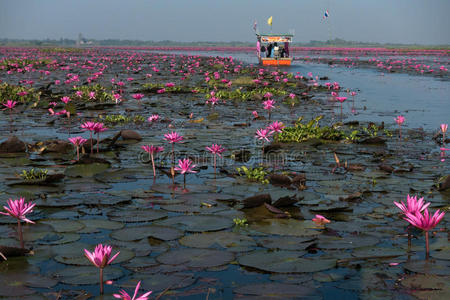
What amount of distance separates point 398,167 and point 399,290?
313cm

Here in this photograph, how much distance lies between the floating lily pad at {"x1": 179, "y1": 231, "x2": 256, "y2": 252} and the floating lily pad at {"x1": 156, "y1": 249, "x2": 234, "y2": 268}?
0.11m

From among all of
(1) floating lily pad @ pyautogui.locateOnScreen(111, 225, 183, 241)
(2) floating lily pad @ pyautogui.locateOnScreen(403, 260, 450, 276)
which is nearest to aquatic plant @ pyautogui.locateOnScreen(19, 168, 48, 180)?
(1) floating lily pad @ pyautogui.locateOnScreen(111, 225, 183, 241)

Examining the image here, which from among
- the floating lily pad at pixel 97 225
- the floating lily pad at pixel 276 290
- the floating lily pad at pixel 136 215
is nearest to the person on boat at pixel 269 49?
the floating lily pad at pixel 136 215

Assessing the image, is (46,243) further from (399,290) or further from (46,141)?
(46,141)

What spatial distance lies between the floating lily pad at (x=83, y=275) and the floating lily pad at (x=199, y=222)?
2.74 ft

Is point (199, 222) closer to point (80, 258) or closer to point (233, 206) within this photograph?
point (233, 206)

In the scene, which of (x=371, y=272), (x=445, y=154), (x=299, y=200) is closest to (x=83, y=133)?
(x=299, y=200)

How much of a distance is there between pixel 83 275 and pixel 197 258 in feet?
2.18

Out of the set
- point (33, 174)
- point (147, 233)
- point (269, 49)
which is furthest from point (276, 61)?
Result: point (147, 233)

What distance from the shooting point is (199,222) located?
3.64m

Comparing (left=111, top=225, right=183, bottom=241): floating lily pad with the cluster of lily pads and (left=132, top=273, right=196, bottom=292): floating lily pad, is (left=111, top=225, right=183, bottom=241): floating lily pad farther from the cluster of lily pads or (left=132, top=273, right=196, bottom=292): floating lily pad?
(left=132, top=273, right=196, bottom=292): floating lily pad

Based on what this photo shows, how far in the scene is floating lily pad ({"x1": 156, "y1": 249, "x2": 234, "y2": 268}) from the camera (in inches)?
113

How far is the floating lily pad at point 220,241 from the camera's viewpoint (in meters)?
3.18

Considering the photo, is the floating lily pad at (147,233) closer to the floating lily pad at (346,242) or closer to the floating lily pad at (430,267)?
the floating lily pad at (346,242)
